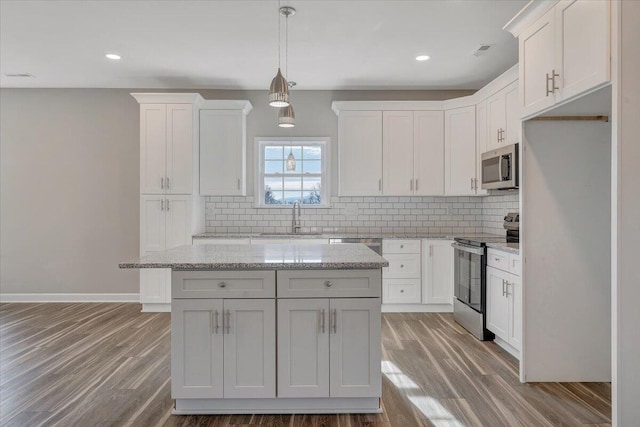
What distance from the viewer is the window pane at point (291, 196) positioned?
551 centimetres

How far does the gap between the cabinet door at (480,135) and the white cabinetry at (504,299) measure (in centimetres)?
126

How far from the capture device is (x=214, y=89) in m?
5.41

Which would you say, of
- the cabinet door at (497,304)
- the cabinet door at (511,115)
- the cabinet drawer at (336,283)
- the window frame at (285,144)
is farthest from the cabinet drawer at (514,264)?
the window frame at (285,144)

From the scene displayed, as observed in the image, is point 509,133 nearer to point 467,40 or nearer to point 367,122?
point 467,40

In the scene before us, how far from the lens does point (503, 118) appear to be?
409 cm

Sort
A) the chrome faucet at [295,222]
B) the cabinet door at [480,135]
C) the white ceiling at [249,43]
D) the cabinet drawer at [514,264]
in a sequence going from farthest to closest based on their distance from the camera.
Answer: the chrome faucet at [295,222] → the cabinet door at [480,135] → the white ceiling at [249,43] → the cabinet drawer at [514,264]

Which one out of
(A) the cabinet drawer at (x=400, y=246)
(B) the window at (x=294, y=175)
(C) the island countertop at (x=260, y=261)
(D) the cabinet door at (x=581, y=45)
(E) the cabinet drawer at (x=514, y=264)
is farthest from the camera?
(B) the window at (x=294, y=175)

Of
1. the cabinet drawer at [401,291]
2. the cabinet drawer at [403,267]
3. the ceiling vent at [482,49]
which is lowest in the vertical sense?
the cabinet drawer at [401,291]

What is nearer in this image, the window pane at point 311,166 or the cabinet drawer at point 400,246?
the cabinet drawer at point 400,246

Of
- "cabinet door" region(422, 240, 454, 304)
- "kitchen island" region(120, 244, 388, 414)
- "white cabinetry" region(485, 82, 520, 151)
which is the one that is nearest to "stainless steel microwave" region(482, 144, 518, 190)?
"white cabinetry" region(485, 82, 520, 151)

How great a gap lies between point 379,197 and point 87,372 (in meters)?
3.77

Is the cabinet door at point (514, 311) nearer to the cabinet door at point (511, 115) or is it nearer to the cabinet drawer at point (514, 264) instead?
the cabinet drawer at point (514, 264)

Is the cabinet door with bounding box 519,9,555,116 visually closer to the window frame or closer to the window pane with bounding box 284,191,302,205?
the window frame

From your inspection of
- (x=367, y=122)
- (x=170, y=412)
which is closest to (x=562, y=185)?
(x=367, y=122)
